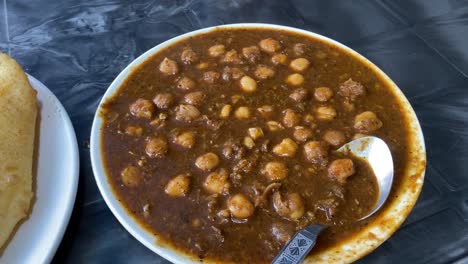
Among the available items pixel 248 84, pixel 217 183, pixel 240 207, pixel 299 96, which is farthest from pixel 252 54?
pixel 240 207

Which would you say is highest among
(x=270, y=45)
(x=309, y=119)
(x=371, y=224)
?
(x=270, y=45)

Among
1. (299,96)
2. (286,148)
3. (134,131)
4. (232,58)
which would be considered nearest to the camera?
(286,148)

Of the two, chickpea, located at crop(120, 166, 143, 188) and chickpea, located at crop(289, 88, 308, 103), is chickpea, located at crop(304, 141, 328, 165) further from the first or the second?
chickpea, located at crop(120, 166, 143, 188)

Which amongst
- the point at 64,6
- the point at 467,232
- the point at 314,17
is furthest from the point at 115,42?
the point at 467,232

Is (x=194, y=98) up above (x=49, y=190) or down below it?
above

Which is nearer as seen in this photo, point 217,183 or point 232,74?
point 217,183

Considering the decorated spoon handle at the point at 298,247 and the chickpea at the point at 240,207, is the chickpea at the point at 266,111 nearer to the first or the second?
the chickpea at the point at 240,207

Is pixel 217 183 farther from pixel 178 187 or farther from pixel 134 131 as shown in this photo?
pixel 134 131
